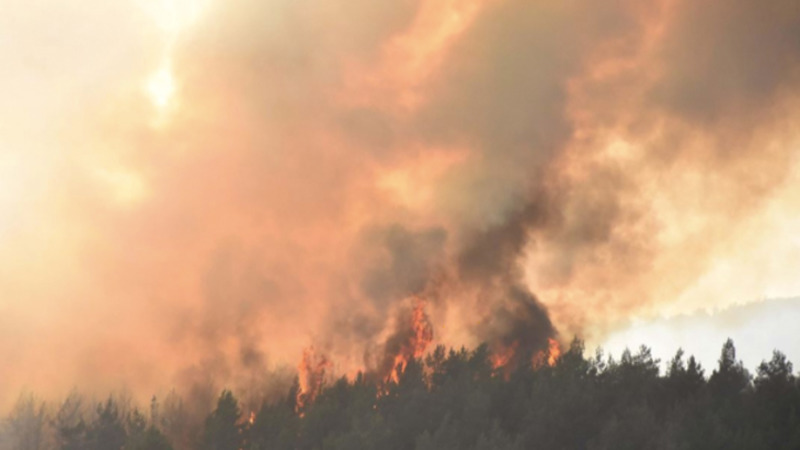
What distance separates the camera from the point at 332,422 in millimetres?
106812

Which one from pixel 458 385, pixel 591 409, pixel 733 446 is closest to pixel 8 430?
pixel 458 385

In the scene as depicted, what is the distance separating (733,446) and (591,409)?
21561 mm

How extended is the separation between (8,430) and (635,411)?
12610 cm

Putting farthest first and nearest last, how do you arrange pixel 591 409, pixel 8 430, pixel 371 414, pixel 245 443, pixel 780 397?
pixel 8 430, pixel 245 443, pixel 371 414, pixel 591 409, pixel 780 397

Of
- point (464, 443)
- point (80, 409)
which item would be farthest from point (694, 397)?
point (80, 409)

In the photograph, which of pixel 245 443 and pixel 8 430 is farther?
pixel 8 430

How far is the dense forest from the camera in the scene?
7750 cm

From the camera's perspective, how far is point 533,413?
3521 inches

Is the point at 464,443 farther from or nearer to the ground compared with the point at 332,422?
nearer to the ground

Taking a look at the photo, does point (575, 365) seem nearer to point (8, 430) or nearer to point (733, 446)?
point (733, 446)

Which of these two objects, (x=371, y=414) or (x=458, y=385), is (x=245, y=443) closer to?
(x=371, y=414)

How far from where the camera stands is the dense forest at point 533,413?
254 feet

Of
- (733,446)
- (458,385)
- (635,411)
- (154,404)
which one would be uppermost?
Result: (154,404)

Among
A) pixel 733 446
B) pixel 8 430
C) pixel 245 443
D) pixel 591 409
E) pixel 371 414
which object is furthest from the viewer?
pixel 8 430
